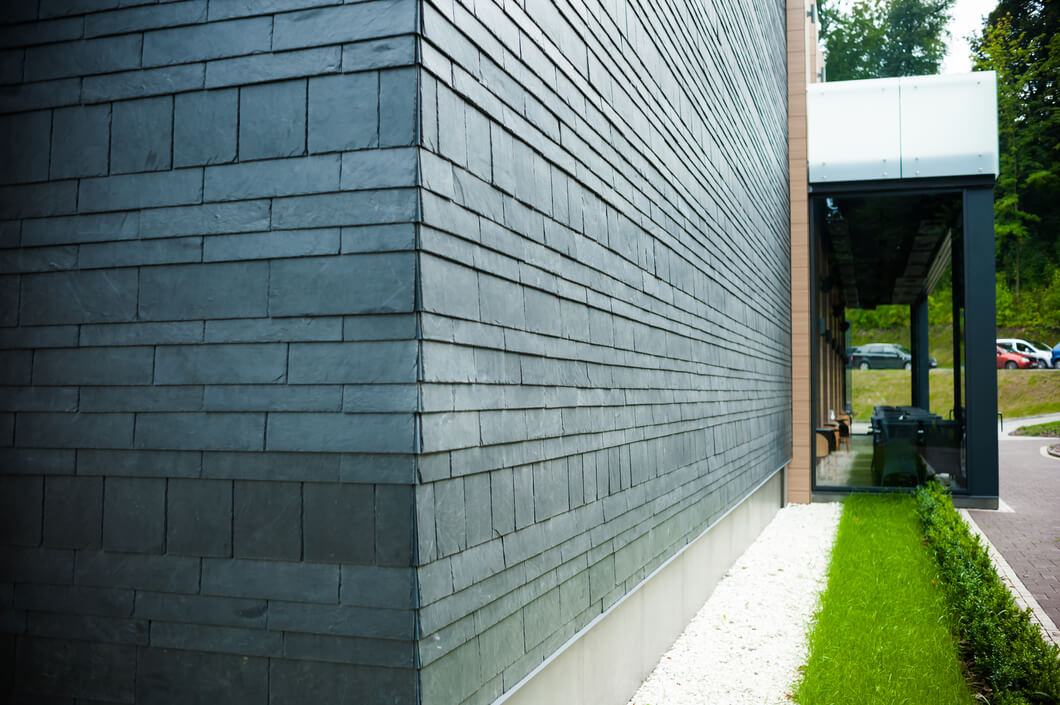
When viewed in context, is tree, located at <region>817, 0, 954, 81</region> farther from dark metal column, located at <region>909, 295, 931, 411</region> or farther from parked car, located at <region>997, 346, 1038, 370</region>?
dark metal column, located at <region>909, 295, 931, 411</region>

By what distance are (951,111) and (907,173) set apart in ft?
2.90

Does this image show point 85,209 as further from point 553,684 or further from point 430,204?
point 553,684

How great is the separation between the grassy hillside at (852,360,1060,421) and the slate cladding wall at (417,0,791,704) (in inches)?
315

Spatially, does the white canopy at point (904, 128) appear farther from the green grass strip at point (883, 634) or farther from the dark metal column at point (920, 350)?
the dark metal column at point (920, 350)

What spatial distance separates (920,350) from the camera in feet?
62.7

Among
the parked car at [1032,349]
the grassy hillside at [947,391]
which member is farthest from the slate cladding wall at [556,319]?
the parked car at [1032,349]

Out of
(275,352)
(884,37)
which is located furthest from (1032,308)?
(275,352)

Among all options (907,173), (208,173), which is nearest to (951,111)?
(907,173)

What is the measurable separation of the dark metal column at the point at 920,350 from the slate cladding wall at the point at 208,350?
1662cm

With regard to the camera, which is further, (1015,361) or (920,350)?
(1015,361)

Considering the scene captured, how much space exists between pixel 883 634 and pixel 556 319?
3.21 meters

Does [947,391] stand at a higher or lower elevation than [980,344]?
lower

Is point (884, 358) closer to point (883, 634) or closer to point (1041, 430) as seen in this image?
point (1041, 430)

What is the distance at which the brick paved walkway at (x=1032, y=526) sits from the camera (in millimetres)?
6810
